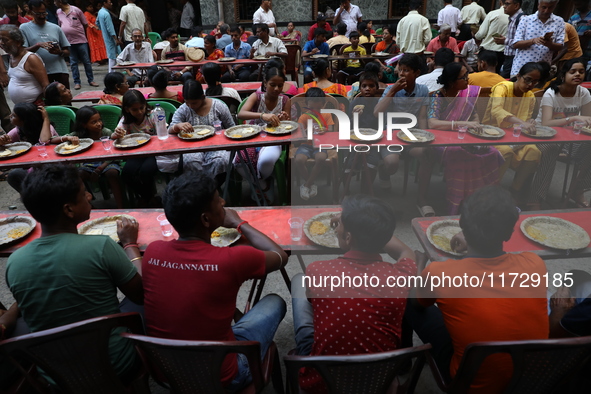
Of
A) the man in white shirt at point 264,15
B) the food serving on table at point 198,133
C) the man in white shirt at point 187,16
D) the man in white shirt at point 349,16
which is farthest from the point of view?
the man in white shirt at point 187,16

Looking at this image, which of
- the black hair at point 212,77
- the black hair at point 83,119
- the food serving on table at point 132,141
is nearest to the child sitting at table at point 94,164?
the black hair at point 83,119

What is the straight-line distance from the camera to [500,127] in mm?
3779

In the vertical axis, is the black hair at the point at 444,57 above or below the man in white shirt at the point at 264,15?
below

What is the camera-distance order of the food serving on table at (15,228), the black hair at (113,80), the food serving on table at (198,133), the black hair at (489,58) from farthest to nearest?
the black hair at (489,58), the black hair at (113,80), the food serving on table at (198,133), the food serving on table at (15,228)

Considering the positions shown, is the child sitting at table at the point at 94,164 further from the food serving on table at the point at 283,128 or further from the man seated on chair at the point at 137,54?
the man seated on chair at the point at 137,54

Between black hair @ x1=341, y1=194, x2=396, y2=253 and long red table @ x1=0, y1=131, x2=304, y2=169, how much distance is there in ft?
6.45

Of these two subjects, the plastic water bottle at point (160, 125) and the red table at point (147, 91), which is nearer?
the plastic water bottle at point (160, 125)

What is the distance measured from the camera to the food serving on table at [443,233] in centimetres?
204

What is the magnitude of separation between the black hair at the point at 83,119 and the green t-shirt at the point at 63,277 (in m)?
2.55

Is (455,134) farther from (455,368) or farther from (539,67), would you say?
(455,368)

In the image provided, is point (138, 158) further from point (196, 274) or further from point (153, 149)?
point (196, 274)

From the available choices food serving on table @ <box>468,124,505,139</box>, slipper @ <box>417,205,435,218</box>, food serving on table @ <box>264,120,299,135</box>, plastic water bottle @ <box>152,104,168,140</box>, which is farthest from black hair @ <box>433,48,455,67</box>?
plastic water bottle @ <box>152,104,168,140</box>

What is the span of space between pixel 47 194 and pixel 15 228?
1028mm

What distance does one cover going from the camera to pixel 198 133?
3680mm
